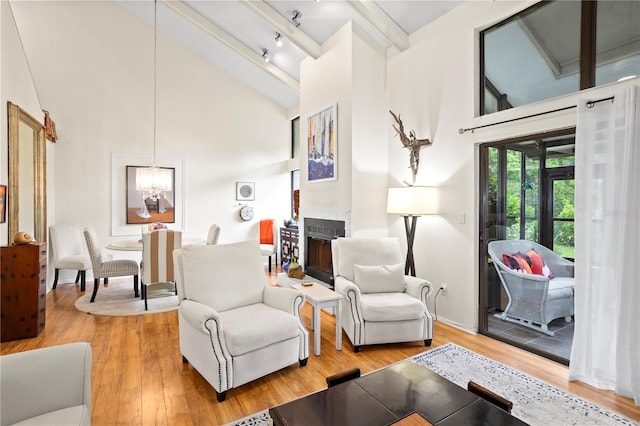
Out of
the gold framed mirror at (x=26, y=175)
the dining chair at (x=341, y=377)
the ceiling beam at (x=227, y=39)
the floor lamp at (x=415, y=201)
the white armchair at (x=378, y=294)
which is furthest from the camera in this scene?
the ceiling beam at (x=227, y=39)

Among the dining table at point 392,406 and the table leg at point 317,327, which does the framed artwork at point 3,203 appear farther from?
the dining table at point 392,406

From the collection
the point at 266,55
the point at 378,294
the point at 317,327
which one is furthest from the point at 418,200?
the point at 266,55

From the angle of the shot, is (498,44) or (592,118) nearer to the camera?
(592,118)

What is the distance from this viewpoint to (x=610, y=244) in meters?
2.42

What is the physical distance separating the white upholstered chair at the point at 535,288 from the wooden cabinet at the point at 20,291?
178 inches

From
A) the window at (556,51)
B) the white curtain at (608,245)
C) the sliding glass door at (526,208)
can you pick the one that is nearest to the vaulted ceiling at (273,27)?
the window at (556,51)

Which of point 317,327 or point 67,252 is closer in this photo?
point 317,327

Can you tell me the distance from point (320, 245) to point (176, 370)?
2862mm

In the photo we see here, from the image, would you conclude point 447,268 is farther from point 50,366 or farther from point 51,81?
point 51,81

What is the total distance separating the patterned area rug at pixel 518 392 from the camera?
2082 mm

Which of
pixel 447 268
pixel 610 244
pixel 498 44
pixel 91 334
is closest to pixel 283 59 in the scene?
pixel 498 44

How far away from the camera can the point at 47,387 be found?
1.47m

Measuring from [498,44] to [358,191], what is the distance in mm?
2112

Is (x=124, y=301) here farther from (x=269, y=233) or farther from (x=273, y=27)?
(x=273, y=27)
